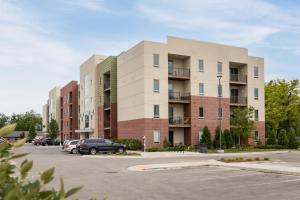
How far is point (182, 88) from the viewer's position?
51.6m

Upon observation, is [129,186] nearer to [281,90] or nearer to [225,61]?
[225,61]

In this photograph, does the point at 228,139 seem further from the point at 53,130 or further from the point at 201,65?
the point at 53,130

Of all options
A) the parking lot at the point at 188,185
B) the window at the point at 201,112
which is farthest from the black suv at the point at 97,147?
the parking lot at the point at 188,185

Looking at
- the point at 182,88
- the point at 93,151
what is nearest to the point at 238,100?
the point at 182,88

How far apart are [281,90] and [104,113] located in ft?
90.9

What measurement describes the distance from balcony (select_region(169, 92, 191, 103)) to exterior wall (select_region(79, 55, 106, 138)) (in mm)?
17849

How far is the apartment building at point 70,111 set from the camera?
83125 mm

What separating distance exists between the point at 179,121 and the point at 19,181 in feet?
160

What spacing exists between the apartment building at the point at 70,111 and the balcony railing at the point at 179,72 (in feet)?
118

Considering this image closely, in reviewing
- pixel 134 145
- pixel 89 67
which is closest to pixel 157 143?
pixel 134 145

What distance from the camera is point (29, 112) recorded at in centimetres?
17588

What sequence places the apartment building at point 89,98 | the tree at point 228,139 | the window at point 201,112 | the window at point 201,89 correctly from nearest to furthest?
the tree at point 228,139 < the window at point 201,112 < the window at point 201,89 < the apartment building at point 89,98

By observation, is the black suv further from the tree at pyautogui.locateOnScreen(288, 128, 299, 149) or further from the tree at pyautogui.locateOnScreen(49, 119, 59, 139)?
the tree at pyautogui.locateOnScreen(49, 119, 59, 139)

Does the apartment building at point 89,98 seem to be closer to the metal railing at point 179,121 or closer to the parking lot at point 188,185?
the metal railing at point 179,121
